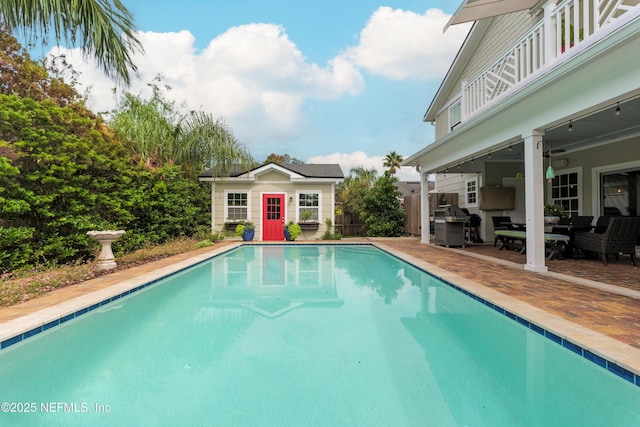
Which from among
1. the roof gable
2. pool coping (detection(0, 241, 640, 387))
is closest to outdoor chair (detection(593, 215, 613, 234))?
pool coping (detection(0, 241, 640, 387))

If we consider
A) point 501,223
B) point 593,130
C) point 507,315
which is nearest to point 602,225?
point 593,130

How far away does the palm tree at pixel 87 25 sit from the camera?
3.06 m

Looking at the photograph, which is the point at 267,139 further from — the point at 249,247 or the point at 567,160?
the point at 567,160

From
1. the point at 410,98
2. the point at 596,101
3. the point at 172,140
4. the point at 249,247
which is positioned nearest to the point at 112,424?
the point at 596,101

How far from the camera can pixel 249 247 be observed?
12031mm

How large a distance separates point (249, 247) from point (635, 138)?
11.4 meters

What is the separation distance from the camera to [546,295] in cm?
421

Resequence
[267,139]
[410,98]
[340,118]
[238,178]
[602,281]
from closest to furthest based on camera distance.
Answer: [602,281]
[238,178]
[410,98]
[340,118]
[267,139]

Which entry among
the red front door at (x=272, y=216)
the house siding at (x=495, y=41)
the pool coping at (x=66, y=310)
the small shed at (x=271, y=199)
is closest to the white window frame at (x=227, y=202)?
the small shed at (x=271, y=199)

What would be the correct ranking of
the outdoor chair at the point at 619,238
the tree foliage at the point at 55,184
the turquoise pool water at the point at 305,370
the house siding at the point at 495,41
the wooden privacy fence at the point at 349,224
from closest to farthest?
1. the turquoise pool water at the point at 305,370
2. the tree foliage at the point at 55,184
3. the outdoor chair at the point at 619,238
4. the house siding at the point at 495,41
5. the wooden privacy fence at the point at 349,224

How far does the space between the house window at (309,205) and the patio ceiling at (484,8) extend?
26.4ft

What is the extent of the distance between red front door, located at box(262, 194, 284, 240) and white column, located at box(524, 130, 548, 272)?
9.96 meters

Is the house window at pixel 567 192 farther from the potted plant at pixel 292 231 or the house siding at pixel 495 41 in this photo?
the potted plant at pixel 292 231

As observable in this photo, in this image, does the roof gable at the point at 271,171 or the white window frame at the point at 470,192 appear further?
the roof gable at the point at 271,171
